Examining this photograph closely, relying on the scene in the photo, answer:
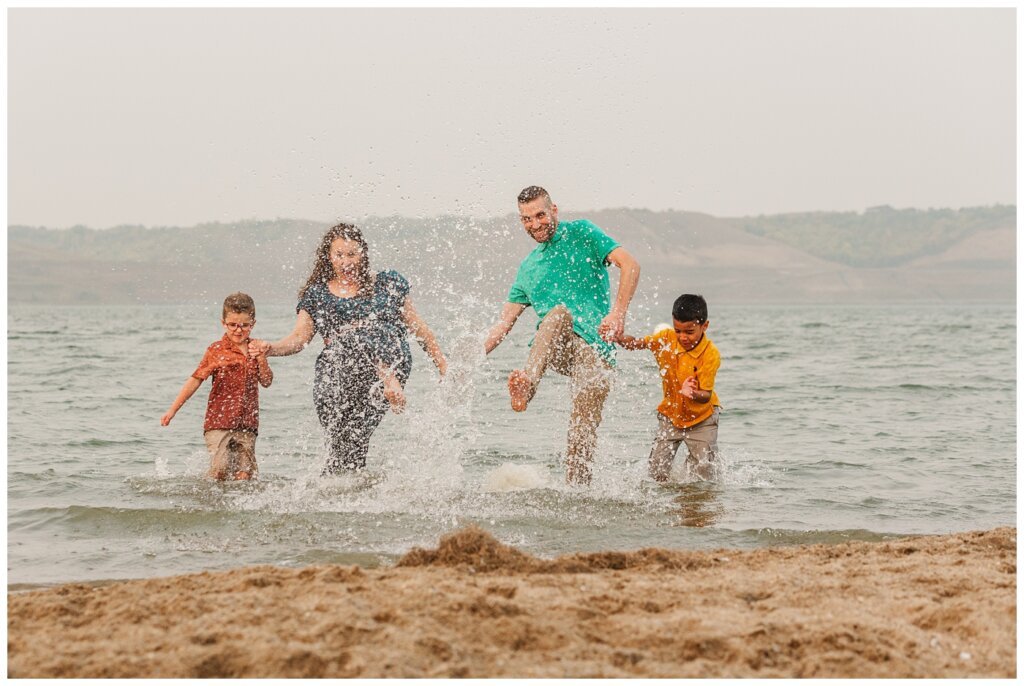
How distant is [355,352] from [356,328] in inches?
6.8

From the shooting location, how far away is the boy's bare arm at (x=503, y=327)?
7211 mm

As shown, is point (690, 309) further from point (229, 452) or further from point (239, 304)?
point (229, 452)

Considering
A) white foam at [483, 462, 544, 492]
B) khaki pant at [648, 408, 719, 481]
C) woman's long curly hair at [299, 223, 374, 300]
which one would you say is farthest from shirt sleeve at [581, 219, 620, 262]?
white foam at [483, 462, 544, 492]

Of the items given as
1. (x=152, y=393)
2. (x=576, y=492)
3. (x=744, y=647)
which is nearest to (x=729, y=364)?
(x=152, y=393)

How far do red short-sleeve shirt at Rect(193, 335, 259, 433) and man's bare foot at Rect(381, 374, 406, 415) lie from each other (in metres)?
0.92

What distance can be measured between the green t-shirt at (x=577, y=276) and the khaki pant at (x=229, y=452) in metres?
2.32

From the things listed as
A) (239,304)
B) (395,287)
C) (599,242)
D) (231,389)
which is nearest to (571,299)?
(599,242)

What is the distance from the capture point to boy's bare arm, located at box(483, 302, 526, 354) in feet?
23.7

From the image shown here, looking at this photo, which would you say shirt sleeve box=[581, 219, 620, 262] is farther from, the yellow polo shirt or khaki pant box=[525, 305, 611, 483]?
the yellow polo shirt

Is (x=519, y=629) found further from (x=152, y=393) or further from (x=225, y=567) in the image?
(x=152, y=393)

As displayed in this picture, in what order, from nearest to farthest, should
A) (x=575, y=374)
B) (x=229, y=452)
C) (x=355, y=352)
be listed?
(x=575, y=374) < (x=355, y=352) < (x=229, y=452)

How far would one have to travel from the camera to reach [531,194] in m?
6.95

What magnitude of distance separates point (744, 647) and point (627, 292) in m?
3.44

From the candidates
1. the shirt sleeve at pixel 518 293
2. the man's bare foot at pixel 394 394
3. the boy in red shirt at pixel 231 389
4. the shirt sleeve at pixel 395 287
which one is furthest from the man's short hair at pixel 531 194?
the boy in red shirt at pixel 231 389
